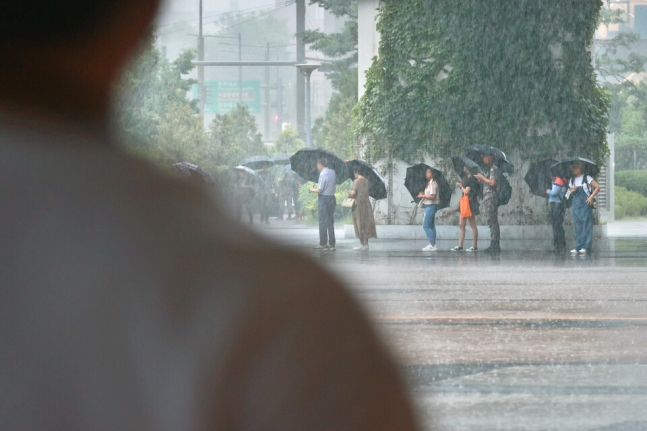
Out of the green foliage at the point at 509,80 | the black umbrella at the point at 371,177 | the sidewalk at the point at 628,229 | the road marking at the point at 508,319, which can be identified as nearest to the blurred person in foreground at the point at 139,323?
the road marking at the point at 508,319

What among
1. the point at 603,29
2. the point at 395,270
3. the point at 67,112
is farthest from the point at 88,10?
the point at 603,29

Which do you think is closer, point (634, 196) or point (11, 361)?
point (11, 361)

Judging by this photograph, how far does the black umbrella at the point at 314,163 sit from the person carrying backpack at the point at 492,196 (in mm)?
2912

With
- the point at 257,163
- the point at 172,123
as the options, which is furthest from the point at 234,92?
the point at 257,163

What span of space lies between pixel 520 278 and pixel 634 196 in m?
23.3

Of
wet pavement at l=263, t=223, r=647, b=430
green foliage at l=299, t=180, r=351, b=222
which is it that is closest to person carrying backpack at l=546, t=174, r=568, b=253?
wet pavement at l=263, t=223, r=647, b=430

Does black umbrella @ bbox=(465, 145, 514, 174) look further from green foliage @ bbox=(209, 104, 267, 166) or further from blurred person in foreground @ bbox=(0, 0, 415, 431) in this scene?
green foliage @ bbox=(209, 104, 267, 166)

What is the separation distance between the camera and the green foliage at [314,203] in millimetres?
30891

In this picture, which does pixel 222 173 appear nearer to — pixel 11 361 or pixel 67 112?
pixel 67 112

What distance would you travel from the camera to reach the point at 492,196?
1828 cm

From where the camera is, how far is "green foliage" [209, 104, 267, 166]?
44031 millimetres

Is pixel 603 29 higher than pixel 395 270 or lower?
higher

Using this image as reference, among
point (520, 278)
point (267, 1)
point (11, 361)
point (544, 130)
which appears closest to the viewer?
point (11, 361)

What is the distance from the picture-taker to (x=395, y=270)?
48.1 ft
